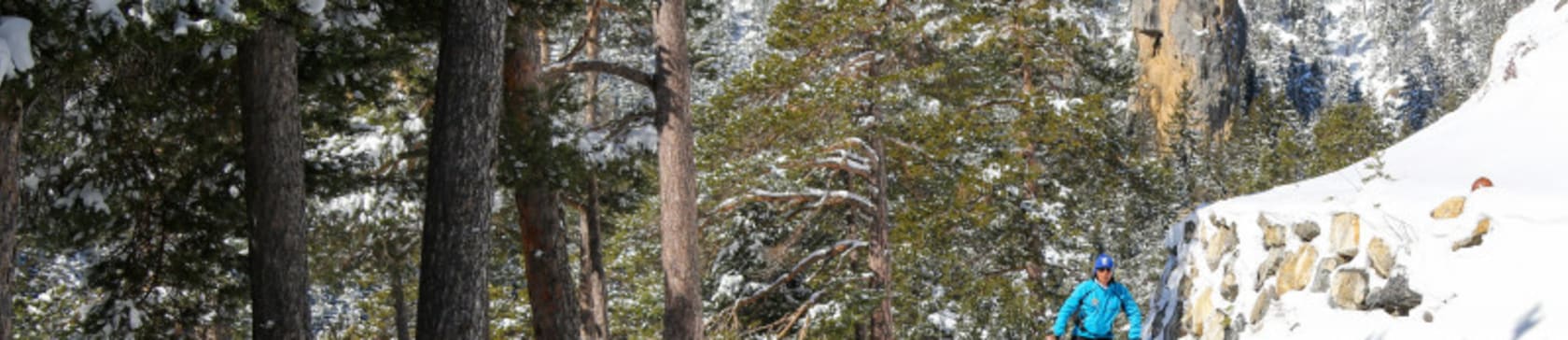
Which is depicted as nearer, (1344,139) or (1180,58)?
(1344,139)

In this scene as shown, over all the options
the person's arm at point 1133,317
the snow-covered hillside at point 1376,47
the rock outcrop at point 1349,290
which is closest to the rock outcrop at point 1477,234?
the rock outcrop at point 1349,290

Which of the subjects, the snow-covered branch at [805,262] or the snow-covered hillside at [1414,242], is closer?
the snow-covered hillside at [1414,242]

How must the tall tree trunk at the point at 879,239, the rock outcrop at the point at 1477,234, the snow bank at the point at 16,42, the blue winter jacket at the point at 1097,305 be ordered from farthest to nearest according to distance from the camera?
the tall tree trunk at the point at 879,239 < the blue winter jacket at the point at 1097,305 < the rock outcrop at the point at 1477,234 < the snow bank at the point at 16,42

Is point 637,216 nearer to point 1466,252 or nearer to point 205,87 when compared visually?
point 205,87

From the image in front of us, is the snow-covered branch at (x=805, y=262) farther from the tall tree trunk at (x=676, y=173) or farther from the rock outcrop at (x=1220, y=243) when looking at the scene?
the rock outcrop at (x=1220, y=243)

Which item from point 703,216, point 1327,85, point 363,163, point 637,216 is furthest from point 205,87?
point 1327,85

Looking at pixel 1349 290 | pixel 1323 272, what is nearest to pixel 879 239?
pixel 1323 272

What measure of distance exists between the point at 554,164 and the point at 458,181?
344cm

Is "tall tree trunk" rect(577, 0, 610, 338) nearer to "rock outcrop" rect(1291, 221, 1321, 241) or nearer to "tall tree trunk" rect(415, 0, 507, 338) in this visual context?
"tall tree trunk" rect(415, 0, 507, 338)

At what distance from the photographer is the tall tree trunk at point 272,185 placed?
729 cm

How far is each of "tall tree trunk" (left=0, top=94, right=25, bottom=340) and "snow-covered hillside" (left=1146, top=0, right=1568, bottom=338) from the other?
288 inches

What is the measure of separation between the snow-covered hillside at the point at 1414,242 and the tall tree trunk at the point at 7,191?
7314 mm

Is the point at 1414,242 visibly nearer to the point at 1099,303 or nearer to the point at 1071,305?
the point at 1099,303

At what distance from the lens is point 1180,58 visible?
187ft
